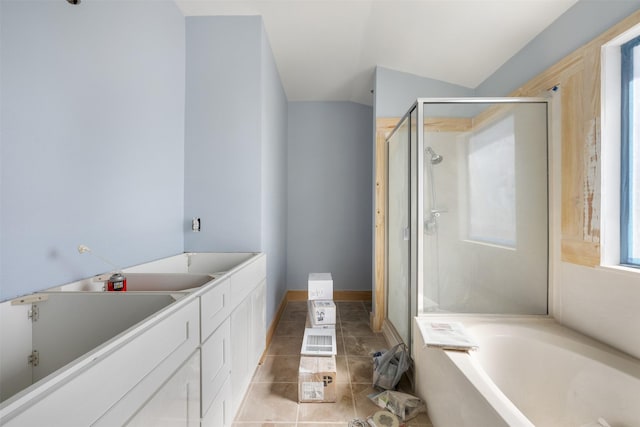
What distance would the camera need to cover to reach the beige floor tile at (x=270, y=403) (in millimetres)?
1505

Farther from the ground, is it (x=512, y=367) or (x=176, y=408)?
(x=176, y=408)

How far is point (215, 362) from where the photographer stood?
120 centimetres

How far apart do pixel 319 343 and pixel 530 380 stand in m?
1.21

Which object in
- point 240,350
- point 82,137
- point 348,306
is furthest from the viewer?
point 348,306

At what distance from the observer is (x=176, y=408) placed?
0.88 metres

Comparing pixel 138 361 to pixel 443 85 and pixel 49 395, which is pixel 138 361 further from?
pixel 443 85

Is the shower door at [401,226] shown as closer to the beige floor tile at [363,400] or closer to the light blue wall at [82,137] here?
the beige floor tile at [363,400]

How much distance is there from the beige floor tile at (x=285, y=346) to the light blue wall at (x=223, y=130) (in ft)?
3.01

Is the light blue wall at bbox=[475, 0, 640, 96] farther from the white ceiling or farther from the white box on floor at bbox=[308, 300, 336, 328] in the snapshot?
the white box on floor at bbox=[308, 300, 336, 328]

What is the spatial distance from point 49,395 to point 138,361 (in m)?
0.23

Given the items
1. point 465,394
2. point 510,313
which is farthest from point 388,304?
point 465,394

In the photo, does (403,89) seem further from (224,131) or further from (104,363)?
(104,363)

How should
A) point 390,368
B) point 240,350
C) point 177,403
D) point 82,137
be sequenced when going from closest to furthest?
point 177,403
point 82,137
point 240,350
point 390,368

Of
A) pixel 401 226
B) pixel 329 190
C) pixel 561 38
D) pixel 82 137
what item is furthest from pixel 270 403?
pixel 561 38
